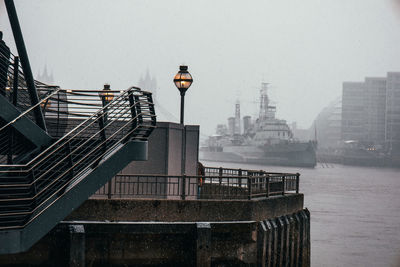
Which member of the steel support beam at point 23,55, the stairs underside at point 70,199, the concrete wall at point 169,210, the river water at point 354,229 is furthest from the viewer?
the river water at point 354,229

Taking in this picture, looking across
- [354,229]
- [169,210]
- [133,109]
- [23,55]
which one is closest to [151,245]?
[169,210]

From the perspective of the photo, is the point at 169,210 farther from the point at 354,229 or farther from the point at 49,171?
the point at 354,229

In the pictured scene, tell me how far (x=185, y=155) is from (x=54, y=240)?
664cm

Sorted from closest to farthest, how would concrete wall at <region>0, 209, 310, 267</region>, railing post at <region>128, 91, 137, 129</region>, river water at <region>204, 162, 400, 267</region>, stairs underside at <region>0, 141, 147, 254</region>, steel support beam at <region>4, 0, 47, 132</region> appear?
stairs underside at <region>0, 141, 147, 254</region>, steel support beam at <region>4, 0, 47, 132</region>, railing post at <region>128, 91, 137, 129</region>, concrete wall at <region>0, 209, 310, 267</region>, river water at <region>204, 162, 400, 267</region>

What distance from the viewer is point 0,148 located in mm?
11492

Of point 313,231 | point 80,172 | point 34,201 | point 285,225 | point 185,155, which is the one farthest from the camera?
point 313,231

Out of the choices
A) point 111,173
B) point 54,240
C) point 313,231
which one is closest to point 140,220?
point 54,240

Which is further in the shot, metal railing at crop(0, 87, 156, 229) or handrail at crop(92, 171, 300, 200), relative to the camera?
handrail at crop(92, 171, 300, 200)

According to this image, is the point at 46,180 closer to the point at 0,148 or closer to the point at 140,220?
the point at 0,148

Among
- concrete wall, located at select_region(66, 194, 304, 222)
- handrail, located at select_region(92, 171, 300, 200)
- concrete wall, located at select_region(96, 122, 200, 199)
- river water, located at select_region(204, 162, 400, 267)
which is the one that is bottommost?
river water, located at select_region(204, 162, 400, 267)

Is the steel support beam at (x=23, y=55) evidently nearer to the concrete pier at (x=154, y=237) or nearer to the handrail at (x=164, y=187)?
the concrete pier at (x=154, y=237)

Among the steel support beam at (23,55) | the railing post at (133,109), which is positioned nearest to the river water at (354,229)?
the railing post at (133,109)

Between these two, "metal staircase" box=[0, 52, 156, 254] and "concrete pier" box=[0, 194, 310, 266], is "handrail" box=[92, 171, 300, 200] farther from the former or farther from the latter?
"metal staircase" box=[0, 52, 156, 254]

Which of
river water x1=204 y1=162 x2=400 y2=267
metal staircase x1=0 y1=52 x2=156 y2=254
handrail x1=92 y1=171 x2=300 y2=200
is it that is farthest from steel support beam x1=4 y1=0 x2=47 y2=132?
river water x1=204 y1=162 x2=400 y2=267
